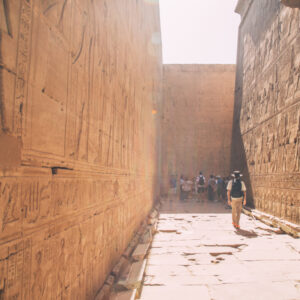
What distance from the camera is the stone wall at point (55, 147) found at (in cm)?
124

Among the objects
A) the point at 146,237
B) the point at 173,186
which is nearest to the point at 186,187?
the point at 173,186

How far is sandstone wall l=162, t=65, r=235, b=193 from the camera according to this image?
1848 cm

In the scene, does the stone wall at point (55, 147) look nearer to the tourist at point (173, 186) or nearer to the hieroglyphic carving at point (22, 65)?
the hieroglyphic carving at point (22, 65)

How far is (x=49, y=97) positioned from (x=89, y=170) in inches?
37.5

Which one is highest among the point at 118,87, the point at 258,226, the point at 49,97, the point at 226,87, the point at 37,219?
the point at 226,87

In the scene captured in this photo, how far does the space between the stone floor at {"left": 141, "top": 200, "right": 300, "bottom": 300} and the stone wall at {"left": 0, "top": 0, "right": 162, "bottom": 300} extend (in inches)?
35.9

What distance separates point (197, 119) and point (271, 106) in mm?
9913

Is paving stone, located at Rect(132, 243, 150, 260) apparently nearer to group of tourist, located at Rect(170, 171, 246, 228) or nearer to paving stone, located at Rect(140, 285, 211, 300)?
paving stone, located at Rect(140, 285, 211, 300)

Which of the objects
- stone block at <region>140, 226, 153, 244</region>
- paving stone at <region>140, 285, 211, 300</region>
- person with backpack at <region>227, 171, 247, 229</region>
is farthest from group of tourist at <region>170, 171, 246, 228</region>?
paving stone at <region>140, 285, 211, 300</region>

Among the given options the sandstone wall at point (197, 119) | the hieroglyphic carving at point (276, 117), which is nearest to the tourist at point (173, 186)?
the sandstone wall at point (197, 119)

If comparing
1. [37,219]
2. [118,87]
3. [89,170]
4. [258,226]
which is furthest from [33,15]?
[258,226]

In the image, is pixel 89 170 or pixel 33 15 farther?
pixel 89 170

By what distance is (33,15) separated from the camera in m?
1.38

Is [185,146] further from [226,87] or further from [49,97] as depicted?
[49,97]
